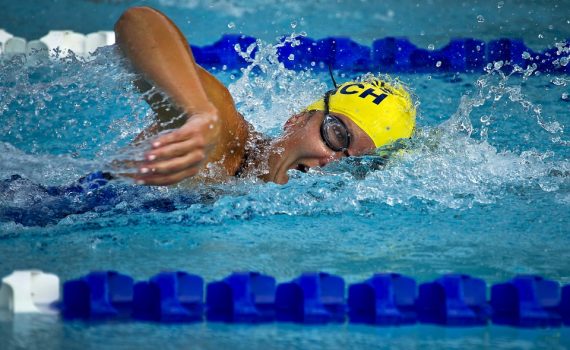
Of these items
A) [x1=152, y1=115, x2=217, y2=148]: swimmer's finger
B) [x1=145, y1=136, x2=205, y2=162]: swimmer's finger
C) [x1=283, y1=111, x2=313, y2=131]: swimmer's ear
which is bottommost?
[x1=145, y1=136, x2=205, y2=162]: swimmer's finger

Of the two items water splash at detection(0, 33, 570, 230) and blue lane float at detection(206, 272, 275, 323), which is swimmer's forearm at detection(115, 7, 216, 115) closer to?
water splash at detection(0, 33, 570, 230)

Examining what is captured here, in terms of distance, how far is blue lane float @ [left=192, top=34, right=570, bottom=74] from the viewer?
4438 millimetres

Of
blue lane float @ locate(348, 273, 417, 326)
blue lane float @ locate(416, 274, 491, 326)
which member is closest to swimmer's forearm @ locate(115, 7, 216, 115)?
blue lane float @ locate(348, 273, 417, 326)

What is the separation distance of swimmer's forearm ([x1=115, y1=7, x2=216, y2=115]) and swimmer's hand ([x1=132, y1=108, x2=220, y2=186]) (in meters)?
0.10

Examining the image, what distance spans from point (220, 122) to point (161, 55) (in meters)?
0.26

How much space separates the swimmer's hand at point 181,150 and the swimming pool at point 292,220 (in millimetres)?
371

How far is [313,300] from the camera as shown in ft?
6.48

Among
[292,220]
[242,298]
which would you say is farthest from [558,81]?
[242,298]

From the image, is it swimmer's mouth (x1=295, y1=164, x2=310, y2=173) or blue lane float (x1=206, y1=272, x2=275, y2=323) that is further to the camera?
swimmer's mouth (x1=295, y1=164, x2=310, y2=173)

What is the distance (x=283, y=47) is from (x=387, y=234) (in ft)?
7.24

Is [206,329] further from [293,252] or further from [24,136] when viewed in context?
[24,136]

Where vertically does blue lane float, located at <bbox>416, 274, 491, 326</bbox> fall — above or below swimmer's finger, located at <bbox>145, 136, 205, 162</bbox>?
below

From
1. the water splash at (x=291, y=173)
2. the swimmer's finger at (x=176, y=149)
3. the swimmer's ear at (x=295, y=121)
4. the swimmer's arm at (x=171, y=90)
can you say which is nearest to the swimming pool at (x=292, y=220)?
the water splash at (x=291, y=173)

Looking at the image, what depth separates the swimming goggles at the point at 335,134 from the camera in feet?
8.79
